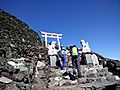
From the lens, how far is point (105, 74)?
12461 mm

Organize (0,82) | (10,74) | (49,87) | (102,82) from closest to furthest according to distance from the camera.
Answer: (0,82) < (10,74) < (49,87) < (102,82)

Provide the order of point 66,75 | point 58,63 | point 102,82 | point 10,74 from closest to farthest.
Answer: point 10,74
point 102,82
point 66,75
point 58,63

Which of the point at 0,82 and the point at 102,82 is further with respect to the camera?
the point at 102,82

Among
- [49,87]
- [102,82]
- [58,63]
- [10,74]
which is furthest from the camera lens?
[58,63]

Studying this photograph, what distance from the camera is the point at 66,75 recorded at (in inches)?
489

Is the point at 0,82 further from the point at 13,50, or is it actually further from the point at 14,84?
the point at 13,50

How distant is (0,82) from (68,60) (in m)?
8.99

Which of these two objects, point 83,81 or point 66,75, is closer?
point 83,81

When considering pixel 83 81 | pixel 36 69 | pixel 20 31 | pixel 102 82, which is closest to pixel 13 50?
pixel 36 69

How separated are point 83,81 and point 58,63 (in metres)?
5.00

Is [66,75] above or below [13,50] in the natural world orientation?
below

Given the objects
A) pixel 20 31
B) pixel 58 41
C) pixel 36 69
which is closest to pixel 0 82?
pixel 36 69

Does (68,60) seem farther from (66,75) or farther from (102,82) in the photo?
(102,82)

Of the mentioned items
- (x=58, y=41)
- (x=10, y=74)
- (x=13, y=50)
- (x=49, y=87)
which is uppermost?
(x=58, y=41)
